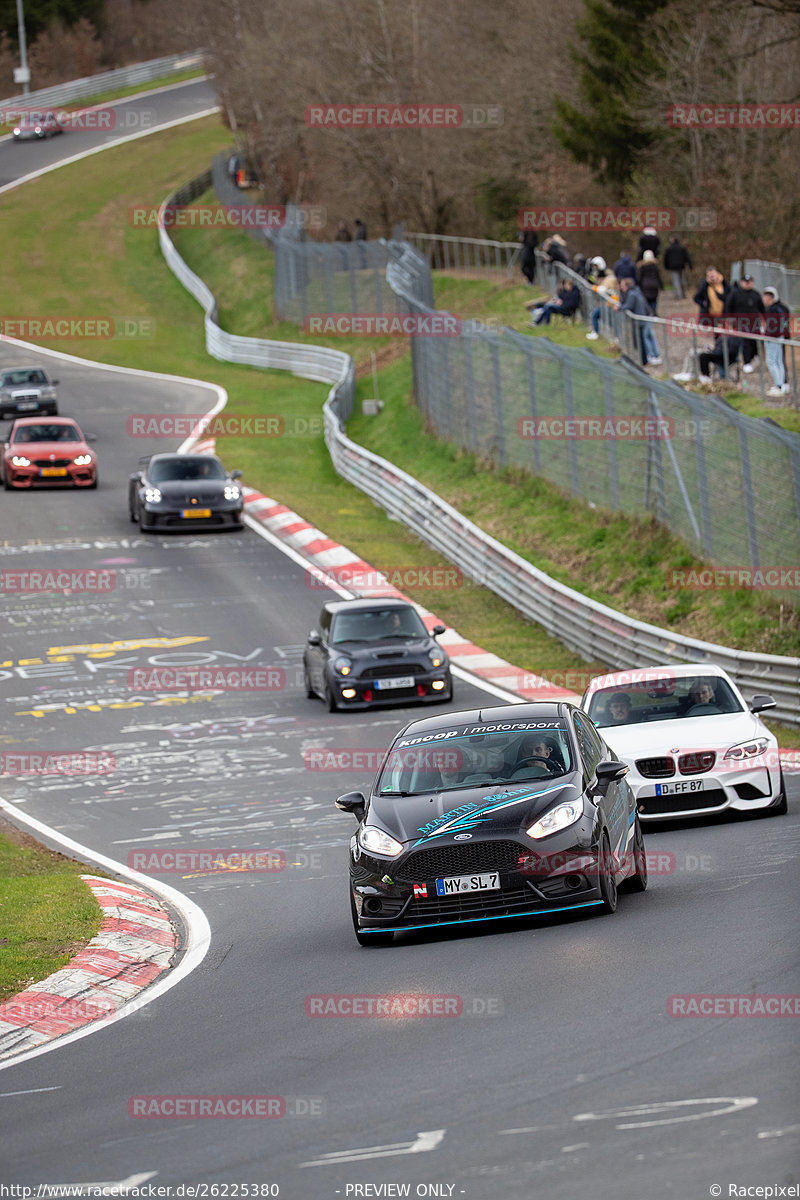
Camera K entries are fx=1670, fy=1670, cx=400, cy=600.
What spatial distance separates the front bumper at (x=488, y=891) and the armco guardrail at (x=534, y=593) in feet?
33.0

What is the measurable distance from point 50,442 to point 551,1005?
104ft

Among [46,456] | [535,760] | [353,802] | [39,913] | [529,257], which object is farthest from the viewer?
[529,257]

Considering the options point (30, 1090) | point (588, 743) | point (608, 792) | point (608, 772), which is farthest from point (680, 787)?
point (30, 1090)

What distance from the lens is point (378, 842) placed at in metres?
10.5

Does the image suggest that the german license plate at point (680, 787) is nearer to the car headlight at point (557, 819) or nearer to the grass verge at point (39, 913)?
the car headlight at point (557, 819)

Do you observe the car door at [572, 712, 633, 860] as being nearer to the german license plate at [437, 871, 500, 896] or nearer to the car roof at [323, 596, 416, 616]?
the german license plate at [437, 871, 500, 896]

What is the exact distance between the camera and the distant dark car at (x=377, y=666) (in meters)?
22.2

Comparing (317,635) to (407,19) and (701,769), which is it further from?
(407,19)

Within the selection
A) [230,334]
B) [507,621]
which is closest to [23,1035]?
[507,621]

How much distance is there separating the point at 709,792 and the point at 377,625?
9336 mm

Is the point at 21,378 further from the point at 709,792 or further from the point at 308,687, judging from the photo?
the point at 709,792

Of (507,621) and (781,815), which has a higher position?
(781,815)

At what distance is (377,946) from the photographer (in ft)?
34.6

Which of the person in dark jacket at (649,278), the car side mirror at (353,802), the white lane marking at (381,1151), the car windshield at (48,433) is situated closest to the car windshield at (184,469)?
the car windshield at (48,433)
